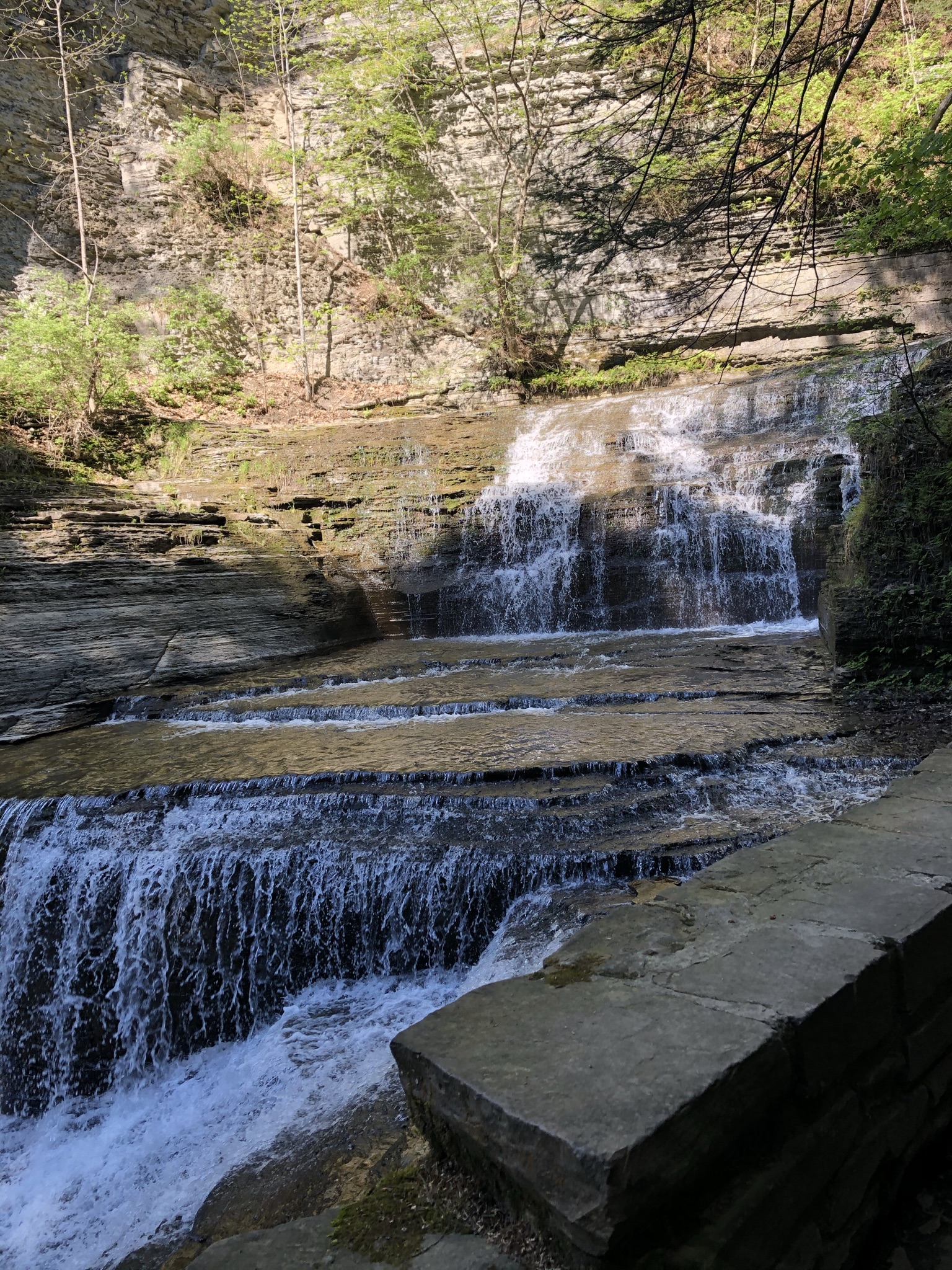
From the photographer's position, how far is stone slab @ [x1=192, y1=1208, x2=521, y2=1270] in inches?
52.7

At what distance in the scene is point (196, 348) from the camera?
1622 centimetres

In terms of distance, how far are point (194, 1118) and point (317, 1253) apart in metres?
→ 2.01

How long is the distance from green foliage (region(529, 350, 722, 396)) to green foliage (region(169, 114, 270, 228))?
8733mm

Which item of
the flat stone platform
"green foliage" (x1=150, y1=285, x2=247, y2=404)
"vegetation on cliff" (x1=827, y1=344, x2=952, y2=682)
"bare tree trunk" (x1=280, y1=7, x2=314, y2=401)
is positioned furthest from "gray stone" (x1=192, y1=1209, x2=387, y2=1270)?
"bare tree trunk" (x1=280, y1=7, x2=314, y2=401)

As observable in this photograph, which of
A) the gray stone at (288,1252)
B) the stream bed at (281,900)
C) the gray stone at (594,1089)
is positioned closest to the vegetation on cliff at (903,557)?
the stream bed at (281,900)

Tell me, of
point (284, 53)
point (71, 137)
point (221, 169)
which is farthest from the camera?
point (221, 169)

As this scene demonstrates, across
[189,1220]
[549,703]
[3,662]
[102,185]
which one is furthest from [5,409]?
[189,1220]

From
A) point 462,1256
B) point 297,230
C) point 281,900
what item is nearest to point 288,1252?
point 462,1256

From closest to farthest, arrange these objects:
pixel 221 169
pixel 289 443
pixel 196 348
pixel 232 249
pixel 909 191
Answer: pixel 909 191
pixel 289 443
pixel 196 348
pixel 232 249
pixel 221 169

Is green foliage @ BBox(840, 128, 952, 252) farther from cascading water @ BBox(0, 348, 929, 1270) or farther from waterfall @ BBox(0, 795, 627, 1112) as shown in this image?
waterfall @ BBox(0, 795, 627, 1112)

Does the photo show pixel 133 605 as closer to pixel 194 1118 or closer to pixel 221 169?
pixel 194 1118

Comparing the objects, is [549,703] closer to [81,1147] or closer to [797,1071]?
[81,1147]

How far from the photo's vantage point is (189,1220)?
246 cm

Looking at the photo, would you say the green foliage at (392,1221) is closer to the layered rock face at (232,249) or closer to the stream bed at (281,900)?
the stream bed at (281,900)
